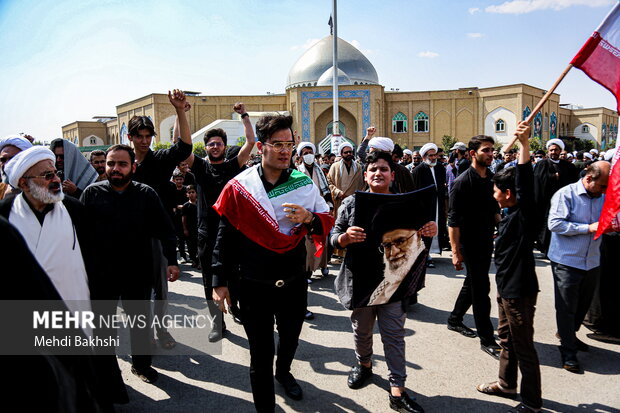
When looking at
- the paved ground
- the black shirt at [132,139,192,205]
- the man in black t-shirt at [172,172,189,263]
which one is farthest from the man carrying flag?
the man in black t-shirt at [172,172,189,263]

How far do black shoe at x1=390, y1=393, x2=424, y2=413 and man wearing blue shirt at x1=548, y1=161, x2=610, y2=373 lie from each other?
1535 millimetres

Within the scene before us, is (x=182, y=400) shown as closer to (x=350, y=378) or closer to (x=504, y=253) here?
(x=350, y=378)

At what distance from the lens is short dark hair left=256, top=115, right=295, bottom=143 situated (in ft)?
9.20

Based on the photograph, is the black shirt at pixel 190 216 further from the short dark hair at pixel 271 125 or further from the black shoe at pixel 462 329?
the short dark hair at pixel 271 125

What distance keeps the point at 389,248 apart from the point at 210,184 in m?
2.02

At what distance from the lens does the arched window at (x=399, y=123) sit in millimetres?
42406

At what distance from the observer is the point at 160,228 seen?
12.1ft

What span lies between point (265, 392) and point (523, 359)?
1.65m

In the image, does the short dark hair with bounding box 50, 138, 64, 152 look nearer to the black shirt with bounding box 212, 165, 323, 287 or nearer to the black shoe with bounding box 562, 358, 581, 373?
the black shirt with bounding box 212, 165, 323, 287

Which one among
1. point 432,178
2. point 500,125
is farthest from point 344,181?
point 500,125

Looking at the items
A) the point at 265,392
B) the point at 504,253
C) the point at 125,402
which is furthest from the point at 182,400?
the point at 504,253

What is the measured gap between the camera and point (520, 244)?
119 inches

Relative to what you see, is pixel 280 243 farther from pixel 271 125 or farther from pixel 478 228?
pixel 478 228

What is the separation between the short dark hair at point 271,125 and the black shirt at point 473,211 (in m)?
1.98
